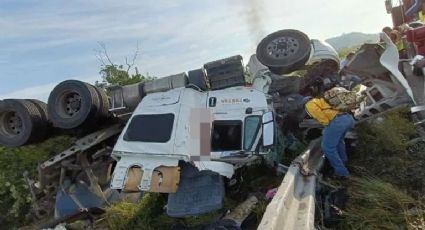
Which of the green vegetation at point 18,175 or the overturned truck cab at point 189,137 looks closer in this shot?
the overturned truck cab at point 189,137

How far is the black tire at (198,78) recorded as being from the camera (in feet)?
21.9

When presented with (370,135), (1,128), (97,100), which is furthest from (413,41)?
(1,128)

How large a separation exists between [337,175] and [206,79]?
2365 millimetres

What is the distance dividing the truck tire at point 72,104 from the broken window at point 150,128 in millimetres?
947

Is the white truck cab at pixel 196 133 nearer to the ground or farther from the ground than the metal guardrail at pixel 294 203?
farther from the ground

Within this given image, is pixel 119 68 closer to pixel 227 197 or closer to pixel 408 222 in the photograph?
pixel 227 197

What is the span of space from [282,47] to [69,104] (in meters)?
3.59

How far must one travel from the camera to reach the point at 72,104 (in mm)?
7172

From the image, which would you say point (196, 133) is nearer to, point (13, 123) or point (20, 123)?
point (20, 123)

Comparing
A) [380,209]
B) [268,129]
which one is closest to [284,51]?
[268,129]

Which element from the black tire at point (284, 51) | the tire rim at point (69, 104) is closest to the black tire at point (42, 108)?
the tire rim at point (69, 104)

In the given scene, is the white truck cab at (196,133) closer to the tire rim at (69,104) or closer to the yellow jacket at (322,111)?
the yellow jacket at (322,111)

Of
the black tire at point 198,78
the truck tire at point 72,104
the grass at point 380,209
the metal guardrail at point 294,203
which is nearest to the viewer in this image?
the metal guardrail at point 294,203

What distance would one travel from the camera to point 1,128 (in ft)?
24.5
